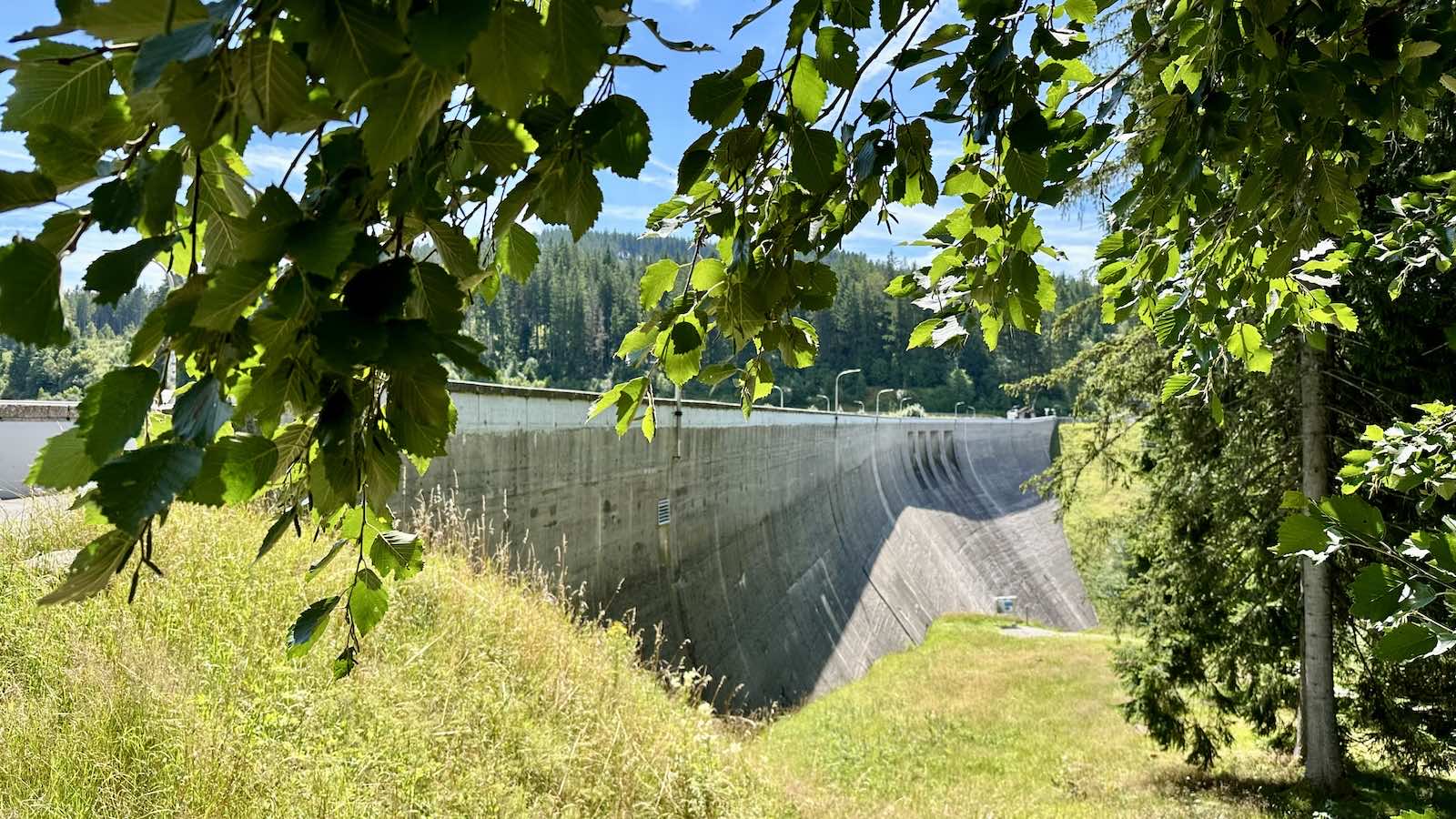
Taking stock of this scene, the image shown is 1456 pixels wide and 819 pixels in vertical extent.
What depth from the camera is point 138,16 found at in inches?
19.8

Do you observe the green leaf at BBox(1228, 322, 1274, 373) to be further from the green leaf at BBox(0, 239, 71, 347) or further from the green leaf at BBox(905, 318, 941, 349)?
the green leaf at BBox(0, 239, 71, 347)

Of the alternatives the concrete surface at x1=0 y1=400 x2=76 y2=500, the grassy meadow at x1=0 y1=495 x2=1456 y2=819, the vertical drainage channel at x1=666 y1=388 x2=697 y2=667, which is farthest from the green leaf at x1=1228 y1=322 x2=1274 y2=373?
the vertical drainage channel at x1=666 y1=388 x2=697 y2=667

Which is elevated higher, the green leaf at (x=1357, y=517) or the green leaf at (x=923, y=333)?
the green leaf at (x=923, y=333)

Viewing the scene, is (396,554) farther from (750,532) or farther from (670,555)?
(750,532)

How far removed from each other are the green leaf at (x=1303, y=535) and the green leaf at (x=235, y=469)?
1379 mm

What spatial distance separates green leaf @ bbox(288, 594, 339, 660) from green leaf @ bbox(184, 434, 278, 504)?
0.82 feet

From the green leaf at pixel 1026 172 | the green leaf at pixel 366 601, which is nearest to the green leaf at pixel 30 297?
the green leaf at pixel 366 601

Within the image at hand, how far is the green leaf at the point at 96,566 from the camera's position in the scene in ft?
2.02

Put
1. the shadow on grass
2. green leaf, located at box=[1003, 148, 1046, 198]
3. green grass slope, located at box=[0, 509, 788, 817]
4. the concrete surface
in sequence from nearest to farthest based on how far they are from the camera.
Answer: green leaf, located at box=[1003, 148, 1046, 198]
green grass slope, located at box=[0, 509, 788, 817]
the shadow on grass
the concrete surface

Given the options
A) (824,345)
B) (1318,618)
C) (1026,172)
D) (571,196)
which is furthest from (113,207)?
(824,345)

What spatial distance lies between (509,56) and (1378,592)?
4.91ft

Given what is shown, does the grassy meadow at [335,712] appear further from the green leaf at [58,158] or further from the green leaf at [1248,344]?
the green leaf at [58,158]

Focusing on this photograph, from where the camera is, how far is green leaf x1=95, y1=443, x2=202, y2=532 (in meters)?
0.54

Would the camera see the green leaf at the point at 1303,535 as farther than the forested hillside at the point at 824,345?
No
